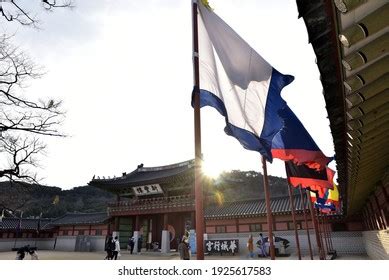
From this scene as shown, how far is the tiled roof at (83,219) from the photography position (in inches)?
1341

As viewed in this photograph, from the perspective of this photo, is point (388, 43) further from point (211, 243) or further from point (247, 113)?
point (211, 243)

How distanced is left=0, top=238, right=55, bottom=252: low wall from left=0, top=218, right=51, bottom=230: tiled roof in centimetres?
160

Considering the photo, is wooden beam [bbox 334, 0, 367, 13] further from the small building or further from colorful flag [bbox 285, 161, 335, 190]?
the small building

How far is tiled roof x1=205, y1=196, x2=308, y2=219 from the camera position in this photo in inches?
917

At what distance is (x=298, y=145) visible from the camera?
686 cm

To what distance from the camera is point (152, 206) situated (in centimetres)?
2825

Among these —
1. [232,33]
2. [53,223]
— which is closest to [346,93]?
[232,33]

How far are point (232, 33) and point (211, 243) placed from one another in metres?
21.9

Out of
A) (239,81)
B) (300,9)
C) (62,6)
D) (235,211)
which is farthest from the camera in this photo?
(235,211)

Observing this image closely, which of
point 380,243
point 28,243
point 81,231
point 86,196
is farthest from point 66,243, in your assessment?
point 86,196

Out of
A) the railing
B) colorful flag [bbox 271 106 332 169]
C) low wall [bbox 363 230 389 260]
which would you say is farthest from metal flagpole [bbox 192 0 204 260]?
the railing

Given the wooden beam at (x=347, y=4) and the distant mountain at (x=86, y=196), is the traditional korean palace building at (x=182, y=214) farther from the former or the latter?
the distant mountain at (x=86, y=196)

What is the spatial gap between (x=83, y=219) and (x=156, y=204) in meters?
14.0

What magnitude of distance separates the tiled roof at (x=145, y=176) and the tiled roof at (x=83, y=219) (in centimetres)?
425
